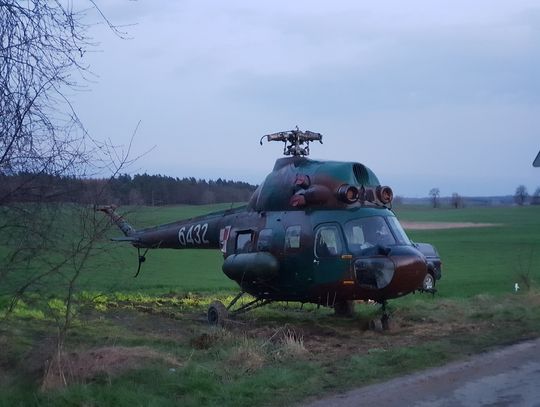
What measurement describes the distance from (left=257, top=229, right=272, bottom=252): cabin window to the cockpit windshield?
168 cm

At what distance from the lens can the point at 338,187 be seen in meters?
13.4

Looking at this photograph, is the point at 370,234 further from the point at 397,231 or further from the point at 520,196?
the point at 520,196

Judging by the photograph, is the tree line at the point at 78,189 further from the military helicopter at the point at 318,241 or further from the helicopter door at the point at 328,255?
the helicopter door at the point at 328,255

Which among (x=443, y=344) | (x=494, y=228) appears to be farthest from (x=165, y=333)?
(x=494, y=228)

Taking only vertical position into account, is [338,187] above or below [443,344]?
above

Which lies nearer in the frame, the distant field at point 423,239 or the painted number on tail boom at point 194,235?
the distant field at point 423,239

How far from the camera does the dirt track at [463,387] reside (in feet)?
25.0

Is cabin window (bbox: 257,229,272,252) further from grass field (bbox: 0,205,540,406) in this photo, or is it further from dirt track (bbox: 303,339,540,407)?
dirt track (bbox: 303,339,540,407)

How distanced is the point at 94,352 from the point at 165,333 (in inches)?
165

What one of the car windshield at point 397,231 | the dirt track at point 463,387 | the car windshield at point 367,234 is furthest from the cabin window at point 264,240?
the dirt track at point 463,387

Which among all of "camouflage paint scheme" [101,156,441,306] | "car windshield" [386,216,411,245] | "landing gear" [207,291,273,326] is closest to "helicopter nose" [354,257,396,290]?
"camouflage paint scheme" [101,156,441,306]

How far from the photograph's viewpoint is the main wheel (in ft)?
47.6

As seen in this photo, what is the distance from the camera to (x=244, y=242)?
14.9 metres

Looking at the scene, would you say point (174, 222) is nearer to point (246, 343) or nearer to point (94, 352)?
point (246, 343)
